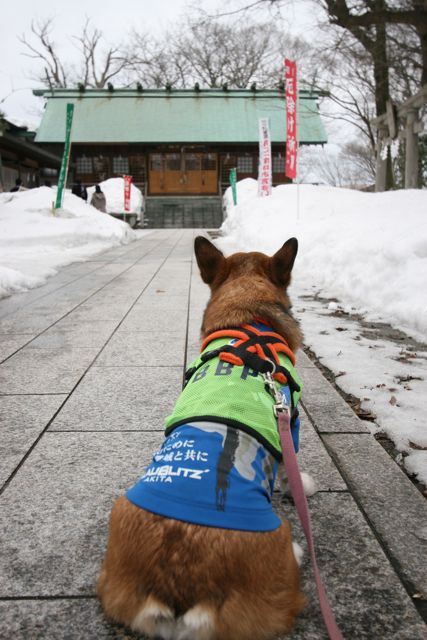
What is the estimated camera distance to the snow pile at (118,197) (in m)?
30.6

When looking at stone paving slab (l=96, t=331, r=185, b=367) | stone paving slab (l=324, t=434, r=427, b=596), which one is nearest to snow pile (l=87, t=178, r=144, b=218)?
stone paving slab (l=96, t=331, r=185, b=367)

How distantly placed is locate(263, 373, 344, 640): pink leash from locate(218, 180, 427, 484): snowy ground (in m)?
1.30

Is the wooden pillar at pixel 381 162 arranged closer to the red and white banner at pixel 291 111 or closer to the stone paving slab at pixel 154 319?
the red and white banner at pixel 291 111

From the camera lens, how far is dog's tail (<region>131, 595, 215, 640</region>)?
1.25 metres

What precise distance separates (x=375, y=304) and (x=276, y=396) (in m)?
4.93

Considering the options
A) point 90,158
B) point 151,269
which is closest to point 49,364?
point 151,269

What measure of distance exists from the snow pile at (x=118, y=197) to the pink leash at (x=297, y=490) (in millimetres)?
29644

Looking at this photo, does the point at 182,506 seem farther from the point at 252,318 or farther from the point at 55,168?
the point at 55,168

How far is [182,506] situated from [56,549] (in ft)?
2.96

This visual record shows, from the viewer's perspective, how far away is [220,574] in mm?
1271

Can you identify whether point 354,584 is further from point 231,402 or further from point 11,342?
point 11,342

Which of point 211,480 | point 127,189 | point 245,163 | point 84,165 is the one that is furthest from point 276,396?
point 84,165

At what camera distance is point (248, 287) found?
246 cm

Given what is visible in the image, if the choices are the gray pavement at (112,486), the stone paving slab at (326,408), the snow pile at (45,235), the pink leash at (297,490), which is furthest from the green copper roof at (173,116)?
the pink leash at (297,490)
